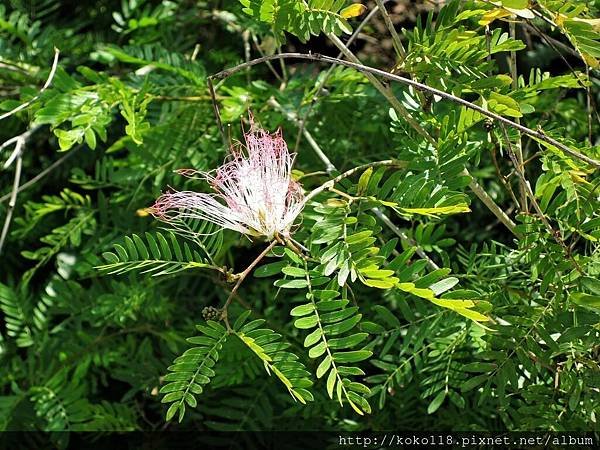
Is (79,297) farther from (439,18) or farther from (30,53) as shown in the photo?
(439,18)

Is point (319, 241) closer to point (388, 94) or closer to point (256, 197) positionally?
point (256, 197)

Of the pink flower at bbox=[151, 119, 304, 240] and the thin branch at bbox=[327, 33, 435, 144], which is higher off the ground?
the thin branch at bbox=[327, 33, 435, 144]

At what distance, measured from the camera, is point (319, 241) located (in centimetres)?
80

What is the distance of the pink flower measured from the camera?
2.66ft

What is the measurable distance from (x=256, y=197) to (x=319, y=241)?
0.26 feet

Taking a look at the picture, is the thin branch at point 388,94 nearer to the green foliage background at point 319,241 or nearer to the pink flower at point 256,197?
the green foliage background at point 319,241

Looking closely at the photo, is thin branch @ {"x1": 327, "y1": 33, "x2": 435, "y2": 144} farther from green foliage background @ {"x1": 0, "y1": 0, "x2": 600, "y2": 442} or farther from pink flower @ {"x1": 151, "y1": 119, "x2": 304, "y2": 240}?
pink flower @ {"x1": 151, "y1": 119, "x2": 304, "y2": 240}

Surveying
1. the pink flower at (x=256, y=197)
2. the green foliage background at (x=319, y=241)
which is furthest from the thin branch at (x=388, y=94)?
the pink flower at (x=256, y=197)

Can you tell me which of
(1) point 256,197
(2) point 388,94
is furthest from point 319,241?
(2) point 388,94

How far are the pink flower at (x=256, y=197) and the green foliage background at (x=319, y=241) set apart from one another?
32mm

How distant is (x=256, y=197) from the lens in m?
0.82

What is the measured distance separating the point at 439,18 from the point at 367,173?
18cm

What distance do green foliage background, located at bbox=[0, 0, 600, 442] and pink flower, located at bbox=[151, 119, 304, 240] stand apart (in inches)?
1.3

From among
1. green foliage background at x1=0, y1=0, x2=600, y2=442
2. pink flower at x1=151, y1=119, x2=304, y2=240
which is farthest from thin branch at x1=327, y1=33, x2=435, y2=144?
pink flower at x1=151, y1=119, x2=304, y2=240
